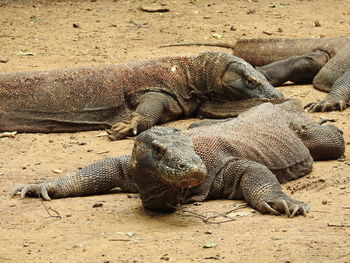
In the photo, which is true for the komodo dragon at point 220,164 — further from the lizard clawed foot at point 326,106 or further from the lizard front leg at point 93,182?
the lizard clawed foot at point 326,106

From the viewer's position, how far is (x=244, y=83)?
31.5ft

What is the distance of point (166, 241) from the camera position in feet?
17.3

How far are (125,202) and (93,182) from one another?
30cm

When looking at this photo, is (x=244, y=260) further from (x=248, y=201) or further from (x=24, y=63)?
(x=24, y=63)

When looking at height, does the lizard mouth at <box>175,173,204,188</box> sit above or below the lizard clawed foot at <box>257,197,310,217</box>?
above

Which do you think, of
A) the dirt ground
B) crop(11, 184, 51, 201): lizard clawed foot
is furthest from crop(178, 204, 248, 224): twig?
crop(11, 184, 51, 201): lizard clawed foot

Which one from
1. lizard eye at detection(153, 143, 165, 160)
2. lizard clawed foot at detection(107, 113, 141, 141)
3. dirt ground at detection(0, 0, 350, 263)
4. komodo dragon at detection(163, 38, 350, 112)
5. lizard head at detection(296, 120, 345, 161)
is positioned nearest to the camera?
dirt ground at detection(0, 0, 350, 263)

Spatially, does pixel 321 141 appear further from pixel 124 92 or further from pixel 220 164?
pixel 124 92

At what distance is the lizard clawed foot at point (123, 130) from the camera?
28.8 feet

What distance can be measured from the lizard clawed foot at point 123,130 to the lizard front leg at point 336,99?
1.98 meters

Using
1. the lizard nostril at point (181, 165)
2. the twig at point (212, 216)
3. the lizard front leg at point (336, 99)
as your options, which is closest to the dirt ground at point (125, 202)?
the twig at point (212, 216)

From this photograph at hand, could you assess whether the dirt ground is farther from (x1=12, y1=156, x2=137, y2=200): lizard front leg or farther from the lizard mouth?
the lizard mouth

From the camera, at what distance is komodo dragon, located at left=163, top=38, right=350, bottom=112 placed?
1036 cm

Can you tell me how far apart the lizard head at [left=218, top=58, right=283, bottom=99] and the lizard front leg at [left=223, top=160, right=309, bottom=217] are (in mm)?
3171
